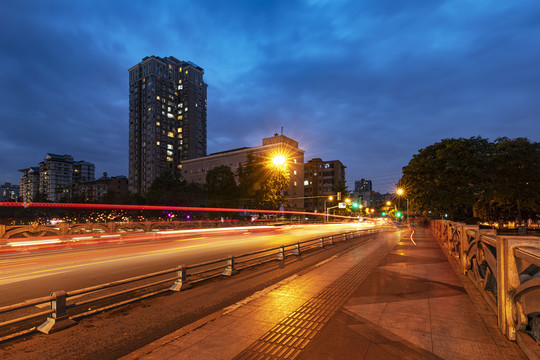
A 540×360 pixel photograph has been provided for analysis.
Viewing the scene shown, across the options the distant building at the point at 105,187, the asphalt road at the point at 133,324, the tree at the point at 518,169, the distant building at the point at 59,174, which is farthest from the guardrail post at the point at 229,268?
the distant building at the point at 59,174

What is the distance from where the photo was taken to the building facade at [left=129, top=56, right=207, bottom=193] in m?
125

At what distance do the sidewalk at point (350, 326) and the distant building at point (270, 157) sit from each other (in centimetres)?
8488

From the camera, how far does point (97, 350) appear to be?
186 inches

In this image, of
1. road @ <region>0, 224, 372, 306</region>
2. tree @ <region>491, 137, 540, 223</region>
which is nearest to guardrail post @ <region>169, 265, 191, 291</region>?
road @ <region>0, 224, 372, 306</region>

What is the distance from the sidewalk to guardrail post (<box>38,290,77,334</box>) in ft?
7.32

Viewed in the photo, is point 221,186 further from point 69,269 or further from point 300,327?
point 300,327

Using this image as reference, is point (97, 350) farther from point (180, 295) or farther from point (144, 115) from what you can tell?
point (144, 115)

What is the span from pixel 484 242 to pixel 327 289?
418 cm

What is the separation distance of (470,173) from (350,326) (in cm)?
2173

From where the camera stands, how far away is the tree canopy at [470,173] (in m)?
21.7

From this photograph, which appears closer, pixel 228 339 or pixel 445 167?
pixel 228 339

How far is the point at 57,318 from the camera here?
5594 millimetres

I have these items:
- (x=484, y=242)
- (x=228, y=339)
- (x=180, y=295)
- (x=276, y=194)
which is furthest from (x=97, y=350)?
(x=276, y=194)

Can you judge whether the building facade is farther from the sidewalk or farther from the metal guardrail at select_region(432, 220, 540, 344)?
the metal guardrail at select_region(432, 220, 540, 344)
